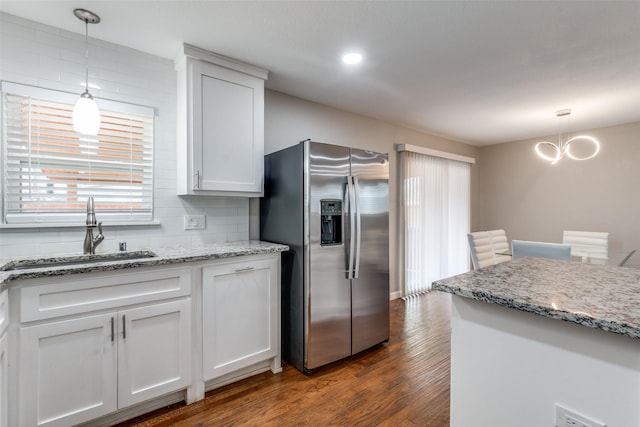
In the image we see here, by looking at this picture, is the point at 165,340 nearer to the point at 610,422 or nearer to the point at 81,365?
the point at 81,365

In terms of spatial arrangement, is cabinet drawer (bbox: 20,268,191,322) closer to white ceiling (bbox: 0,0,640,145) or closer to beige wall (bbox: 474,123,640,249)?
white ceiling (bbox: 0,0,640,145)

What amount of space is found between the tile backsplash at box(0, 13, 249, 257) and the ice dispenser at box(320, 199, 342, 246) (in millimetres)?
762

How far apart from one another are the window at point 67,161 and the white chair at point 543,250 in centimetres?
327

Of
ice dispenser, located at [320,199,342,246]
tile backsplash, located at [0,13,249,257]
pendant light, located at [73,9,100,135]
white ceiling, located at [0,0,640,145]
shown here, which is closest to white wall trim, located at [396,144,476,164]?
white ceiling, located at [0,0,640,145]

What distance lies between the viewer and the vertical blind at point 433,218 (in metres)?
4.22

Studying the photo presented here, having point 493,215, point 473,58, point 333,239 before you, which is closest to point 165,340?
point 333,239

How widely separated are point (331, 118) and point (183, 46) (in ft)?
5.67

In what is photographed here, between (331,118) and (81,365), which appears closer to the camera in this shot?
(81,365)

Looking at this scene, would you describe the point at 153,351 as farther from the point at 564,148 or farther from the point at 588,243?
the point at 588,243

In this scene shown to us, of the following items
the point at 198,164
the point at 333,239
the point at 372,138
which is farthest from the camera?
the point at 372,138

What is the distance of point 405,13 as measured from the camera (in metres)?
1.77

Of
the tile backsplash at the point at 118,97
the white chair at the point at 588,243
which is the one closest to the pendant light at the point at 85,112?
the tile backsplash at the point at 118,97

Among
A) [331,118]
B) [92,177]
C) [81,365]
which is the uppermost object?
[331,118]

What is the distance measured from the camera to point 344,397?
2.03m
